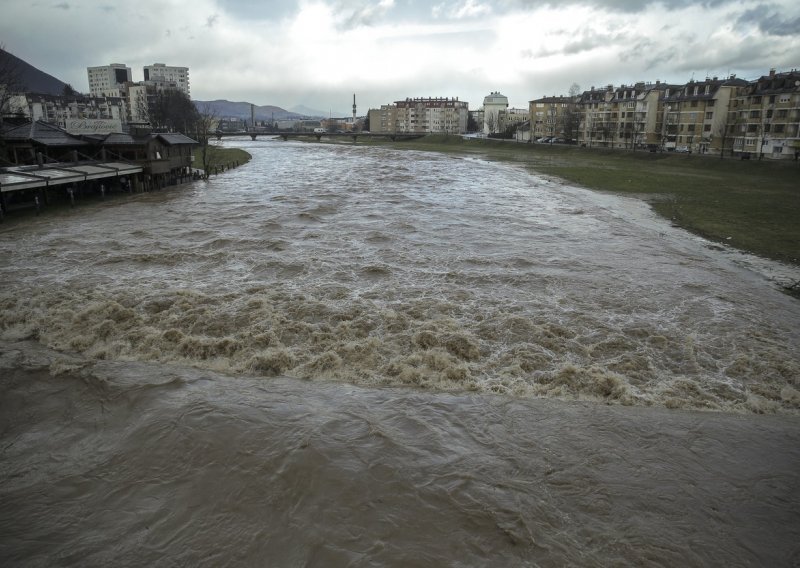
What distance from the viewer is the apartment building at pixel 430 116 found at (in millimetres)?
185000

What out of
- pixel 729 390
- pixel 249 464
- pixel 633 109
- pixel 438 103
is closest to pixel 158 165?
pixel 249 464

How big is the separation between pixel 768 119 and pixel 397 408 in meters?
77.8

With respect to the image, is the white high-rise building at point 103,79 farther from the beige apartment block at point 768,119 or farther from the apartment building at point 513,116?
the beige apartment block at point 768,119

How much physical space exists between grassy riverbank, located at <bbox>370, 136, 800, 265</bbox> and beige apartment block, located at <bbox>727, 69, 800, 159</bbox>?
1087 cm

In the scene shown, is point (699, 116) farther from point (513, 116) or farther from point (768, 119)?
point (513, 116)

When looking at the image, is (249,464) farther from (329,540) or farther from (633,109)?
(633,109)

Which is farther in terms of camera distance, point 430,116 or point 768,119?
point 430,116

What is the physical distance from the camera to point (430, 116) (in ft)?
613

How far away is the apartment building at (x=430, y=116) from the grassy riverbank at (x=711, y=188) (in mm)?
113427

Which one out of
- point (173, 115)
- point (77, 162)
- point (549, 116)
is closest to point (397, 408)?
point (77, 162)

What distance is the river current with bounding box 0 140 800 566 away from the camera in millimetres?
6336

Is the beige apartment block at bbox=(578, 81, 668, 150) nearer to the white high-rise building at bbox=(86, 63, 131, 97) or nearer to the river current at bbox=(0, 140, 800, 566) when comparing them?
the river current at bbox=(0, 140, 800, 566)

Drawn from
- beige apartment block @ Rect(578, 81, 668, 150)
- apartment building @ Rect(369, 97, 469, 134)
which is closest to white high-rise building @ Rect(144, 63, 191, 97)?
apartment building @ Rect(369, 97, 469, 134)

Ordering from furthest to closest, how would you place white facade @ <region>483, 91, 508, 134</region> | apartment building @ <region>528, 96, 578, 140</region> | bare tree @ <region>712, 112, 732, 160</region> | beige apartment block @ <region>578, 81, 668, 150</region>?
white facade @ <region>483, 91, 508, 134</region> < apartment building @ <region>528, 96, 578, 140</region> < beige apartment block @ <region>578, 81, 668, 150</region> < bare tree @ <region>712, 112, 732, 160</region>
